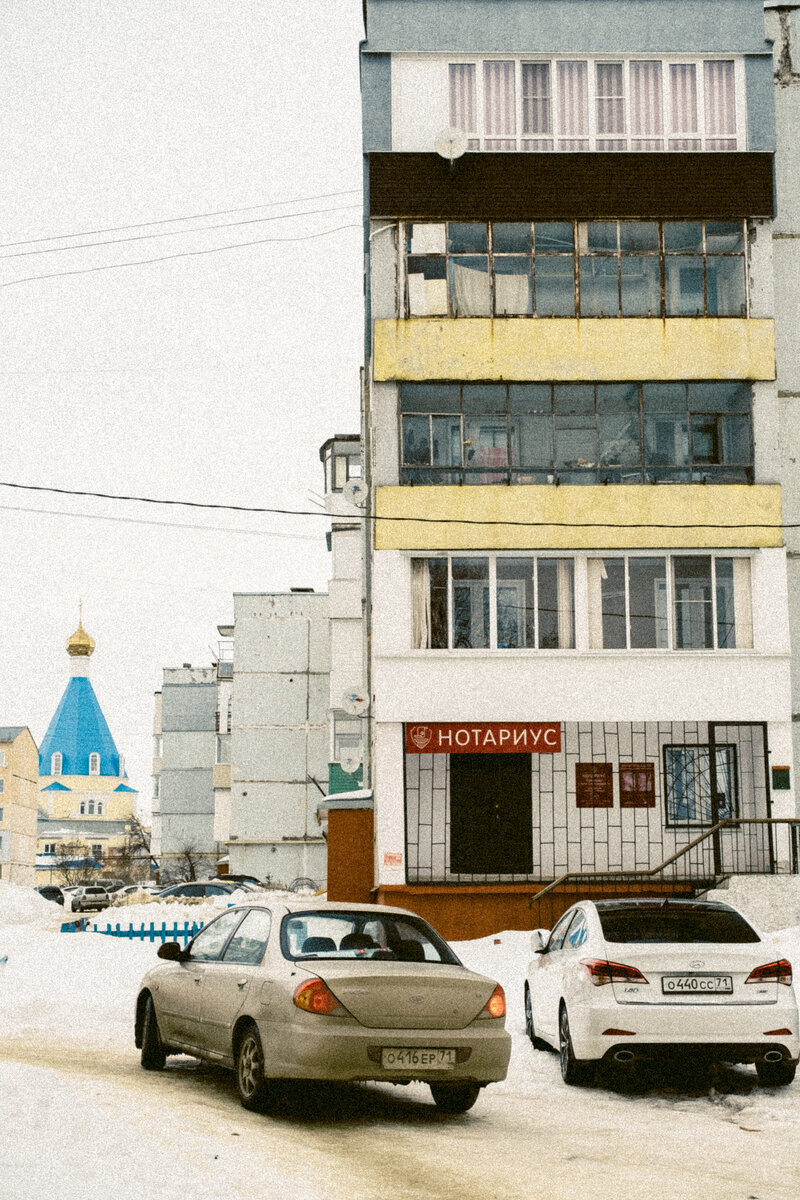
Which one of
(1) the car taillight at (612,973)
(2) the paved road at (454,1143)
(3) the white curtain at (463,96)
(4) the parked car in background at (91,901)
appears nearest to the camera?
(2) the paved road at (454,1143)

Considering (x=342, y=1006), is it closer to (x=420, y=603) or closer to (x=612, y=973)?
(x=612, y=973)

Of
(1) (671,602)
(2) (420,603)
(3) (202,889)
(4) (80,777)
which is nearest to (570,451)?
(1) (671,602)

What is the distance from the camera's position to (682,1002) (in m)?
10.6

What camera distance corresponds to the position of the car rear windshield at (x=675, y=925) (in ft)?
36.7

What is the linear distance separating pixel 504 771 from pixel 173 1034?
16.3 meters

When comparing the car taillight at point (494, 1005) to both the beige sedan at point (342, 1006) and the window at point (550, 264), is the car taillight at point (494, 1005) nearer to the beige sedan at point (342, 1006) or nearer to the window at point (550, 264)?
the beige sedan at point (342, 1006)

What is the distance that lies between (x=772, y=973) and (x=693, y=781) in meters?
16.7

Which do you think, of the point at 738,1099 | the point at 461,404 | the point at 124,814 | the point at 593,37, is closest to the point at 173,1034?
the point at 738,1099

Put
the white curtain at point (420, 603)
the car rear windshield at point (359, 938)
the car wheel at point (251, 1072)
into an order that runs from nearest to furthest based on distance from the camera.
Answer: the car wheel at point (251, 1072)
the car rear windshield at point (359, 938)
the white curtain at point (420, 603)

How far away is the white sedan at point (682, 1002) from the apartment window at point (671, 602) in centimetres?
1478

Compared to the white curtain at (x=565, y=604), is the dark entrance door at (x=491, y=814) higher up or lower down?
lower down

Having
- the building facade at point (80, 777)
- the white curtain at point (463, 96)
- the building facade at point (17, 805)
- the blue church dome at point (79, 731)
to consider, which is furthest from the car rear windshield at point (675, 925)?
the blue church dome at point (79, 731)

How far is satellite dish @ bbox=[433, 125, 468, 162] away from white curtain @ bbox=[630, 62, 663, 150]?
11.0 feet

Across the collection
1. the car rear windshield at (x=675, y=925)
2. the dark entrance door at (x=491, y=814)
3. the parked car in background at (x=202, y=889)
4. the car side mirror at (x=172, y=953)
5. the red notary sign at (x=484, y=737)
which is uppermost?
the red notary sign at (x=484, y=737)
